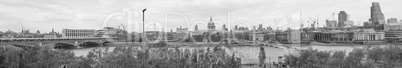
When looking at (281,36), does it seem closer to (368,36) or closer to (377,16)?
(368,36)

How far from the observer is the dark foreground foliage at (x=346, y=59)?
11309mm

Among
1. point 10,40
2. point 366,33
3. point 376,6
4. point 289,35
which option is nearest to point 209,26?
point 289,35

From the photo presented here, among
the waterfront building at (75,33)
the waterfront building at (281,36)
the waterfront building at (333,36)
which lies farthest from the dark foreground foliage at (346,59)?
the waterfront building at (75,33)

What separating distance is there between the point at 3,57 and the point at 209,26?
9131cm

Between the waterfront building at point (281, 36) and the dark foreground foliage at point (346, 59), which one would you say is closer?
the dark foreground foliage at point (346, 59)

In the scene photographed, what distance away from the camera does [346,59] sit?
11797mm

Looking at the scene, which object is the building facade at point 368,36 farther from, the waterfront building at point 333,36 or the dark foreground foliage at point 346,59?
the dark foreground foliage at point 346,59

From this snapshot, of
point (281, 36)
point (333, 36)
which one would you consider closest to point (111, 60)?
point (281, 36)

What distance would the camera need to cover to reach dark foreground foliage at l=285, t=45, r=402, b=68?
11.3m

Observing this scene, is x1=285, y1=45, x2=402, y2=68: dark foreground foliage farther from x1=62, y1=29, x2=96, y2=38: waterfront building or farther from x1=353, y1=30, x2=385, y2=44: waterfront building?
x1=62, y1=29, x2=96, y2=38: waterfront building

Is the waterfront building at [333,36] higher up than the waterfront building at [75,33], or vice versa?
the waterfront building at [75,33]

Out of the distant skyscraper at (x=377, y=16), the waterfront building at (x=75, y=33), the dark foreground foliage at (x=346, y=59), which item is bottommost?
the dark foreground foliage at (x=346, y=59)

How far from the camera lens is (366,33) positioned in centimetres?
6519

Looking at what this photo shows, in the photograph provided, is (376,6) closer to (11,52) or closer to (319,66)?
(319,66)
